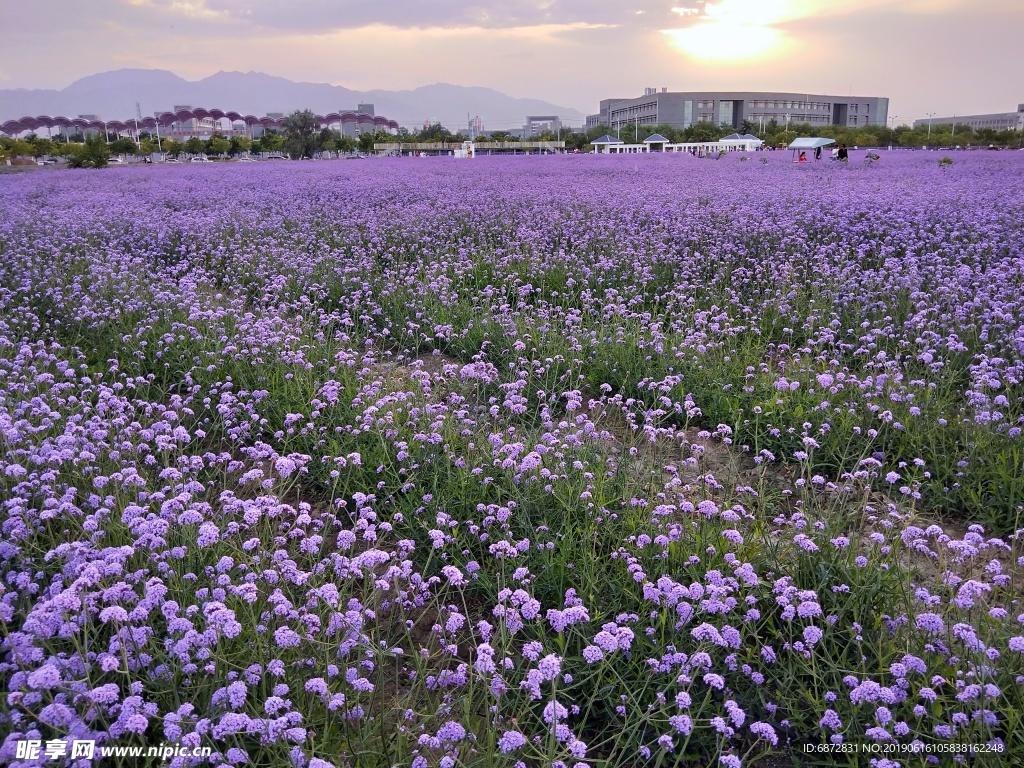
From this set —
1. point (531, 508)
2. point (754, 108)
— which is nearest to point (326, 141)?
point (531, 508)

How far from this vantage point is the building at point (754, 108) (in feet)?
376

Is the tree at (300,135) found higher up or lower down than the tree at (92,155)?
higher up

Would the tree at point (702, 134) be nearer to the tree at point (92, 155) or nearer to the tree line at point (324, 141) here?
the tree line at point (324, 141)

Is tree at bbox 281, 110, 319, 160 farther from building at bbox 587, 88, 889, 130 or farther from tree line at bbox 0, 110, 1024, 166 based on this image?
building at bbox 587, 88, 889, 130

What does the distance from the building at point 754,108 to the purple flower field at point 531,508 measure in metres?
112

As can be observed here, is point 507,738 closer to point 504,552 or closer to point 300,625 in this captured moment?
point 300,625

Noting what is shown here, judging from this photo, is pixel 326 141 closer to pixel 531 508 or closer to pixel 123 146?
pixel 123 146

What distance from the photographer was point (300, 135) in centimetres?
4928

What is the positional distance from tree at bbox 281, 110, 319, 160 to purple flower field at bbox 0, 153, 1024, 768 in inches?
1764

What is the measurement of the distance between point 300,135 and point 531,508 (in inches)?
2041

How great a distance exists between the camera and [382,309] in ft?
21.5

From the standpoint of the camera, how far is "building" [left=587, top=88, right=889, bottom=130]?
376 feet

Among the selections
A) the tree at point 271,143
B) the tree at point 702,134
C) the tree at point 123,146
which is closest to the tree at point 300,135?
the tree at point 271,143

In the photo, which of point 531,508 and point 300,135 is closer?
point 531,508
